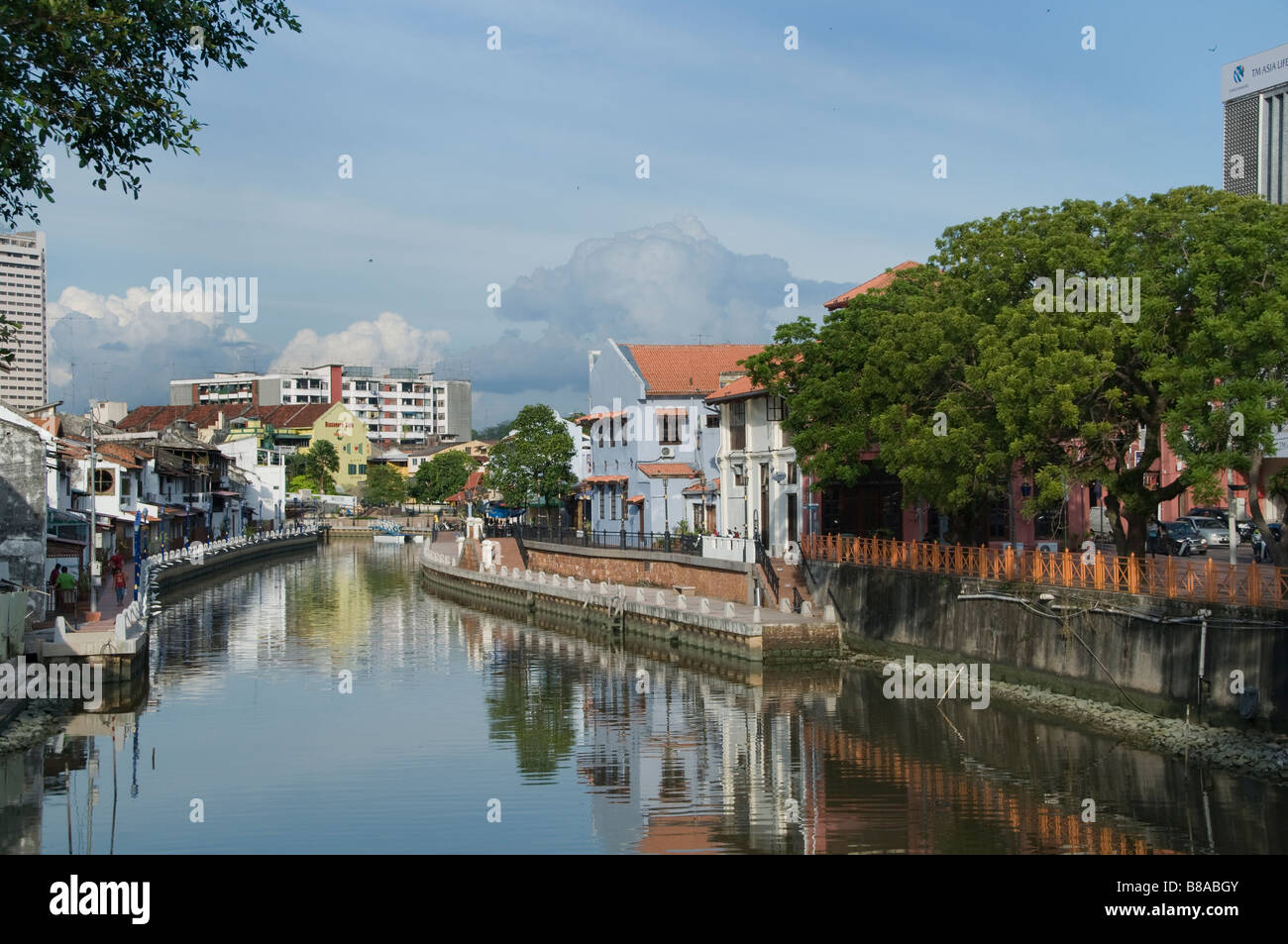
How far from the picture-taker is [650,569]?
186 ft

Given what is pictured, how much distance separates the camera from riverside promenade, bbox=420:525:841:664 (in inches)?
1588

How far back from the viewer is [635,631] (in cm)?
4916

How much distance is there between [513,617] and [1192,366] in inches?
1477

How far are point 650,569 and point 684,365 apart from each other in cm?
1601

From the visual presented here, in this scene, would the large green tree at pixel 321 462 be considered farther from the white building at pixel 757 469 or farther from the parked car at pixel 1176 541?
the parked car at pixel 1176 541

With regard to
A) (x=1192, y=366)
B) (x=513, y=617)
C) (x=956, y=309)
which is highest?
(x=956, y=309)
